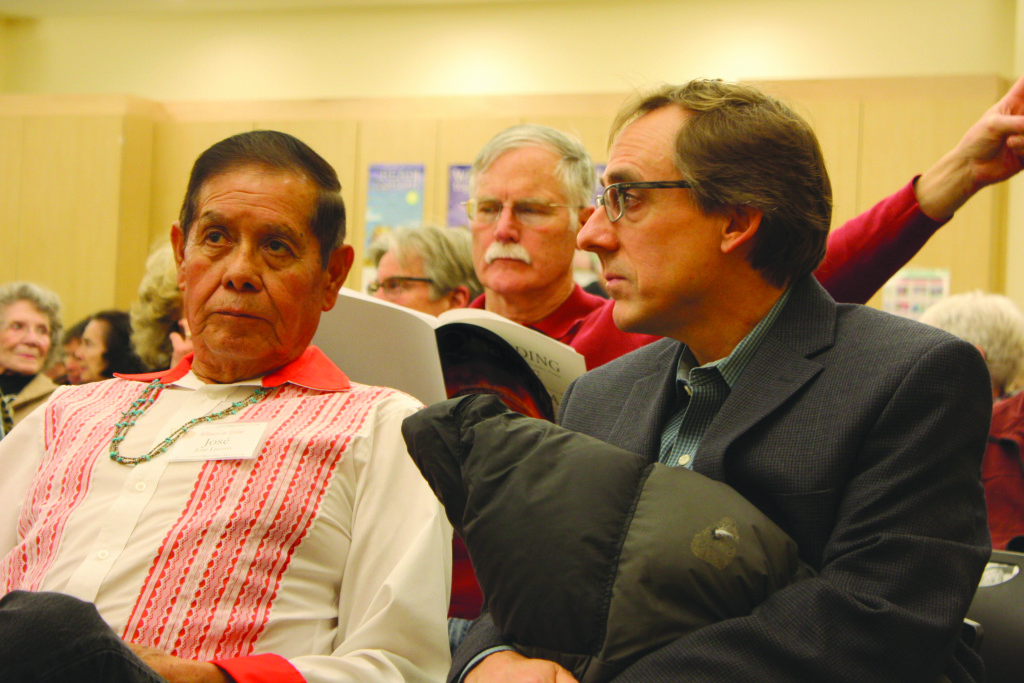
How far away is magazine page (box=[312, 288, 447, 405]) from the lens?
5.78 feet

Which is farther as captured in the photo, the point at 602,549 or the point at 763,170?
the point at 763,170

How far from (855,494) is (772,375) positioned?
21 centimetres

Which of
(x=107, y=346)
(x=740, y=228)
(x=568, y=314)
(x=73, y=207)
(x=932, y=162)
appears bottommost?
(x=107, y=346)

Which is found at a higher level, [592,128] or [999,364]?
[592,128]

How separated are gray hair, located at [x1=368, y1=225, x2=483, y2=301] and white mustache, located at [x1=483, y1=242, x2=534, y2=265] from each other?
70 centimetres

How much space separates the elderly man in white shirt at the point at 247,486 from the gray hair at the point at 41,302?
9.40 feet

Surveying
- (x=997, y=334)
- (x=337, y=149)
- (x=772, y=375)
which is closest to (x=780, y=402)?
(x=772, y=375)

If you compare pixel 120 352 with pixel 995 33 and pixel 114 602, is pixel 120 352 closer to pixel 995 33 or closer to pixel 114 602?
pixel 114 602

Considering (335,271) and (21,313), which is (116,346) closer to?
(21,313)

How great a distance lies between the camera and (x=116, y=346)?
4.04 metres

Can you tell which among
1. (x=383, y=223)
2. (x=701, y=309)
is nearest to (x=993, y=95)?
(x=383, y=223)

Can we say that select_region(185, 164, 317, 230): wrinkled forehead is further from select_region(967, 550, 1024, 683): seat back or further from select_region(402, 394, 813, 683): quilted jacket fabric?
select_region(967, 550, 1024, 683): seat back

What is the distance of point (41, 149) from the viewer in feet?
23.3

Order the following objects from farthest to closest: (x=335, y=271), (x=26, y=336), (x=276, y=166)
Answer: (x=26, y=336), (x=335, y=271), (x=276, y=166)
